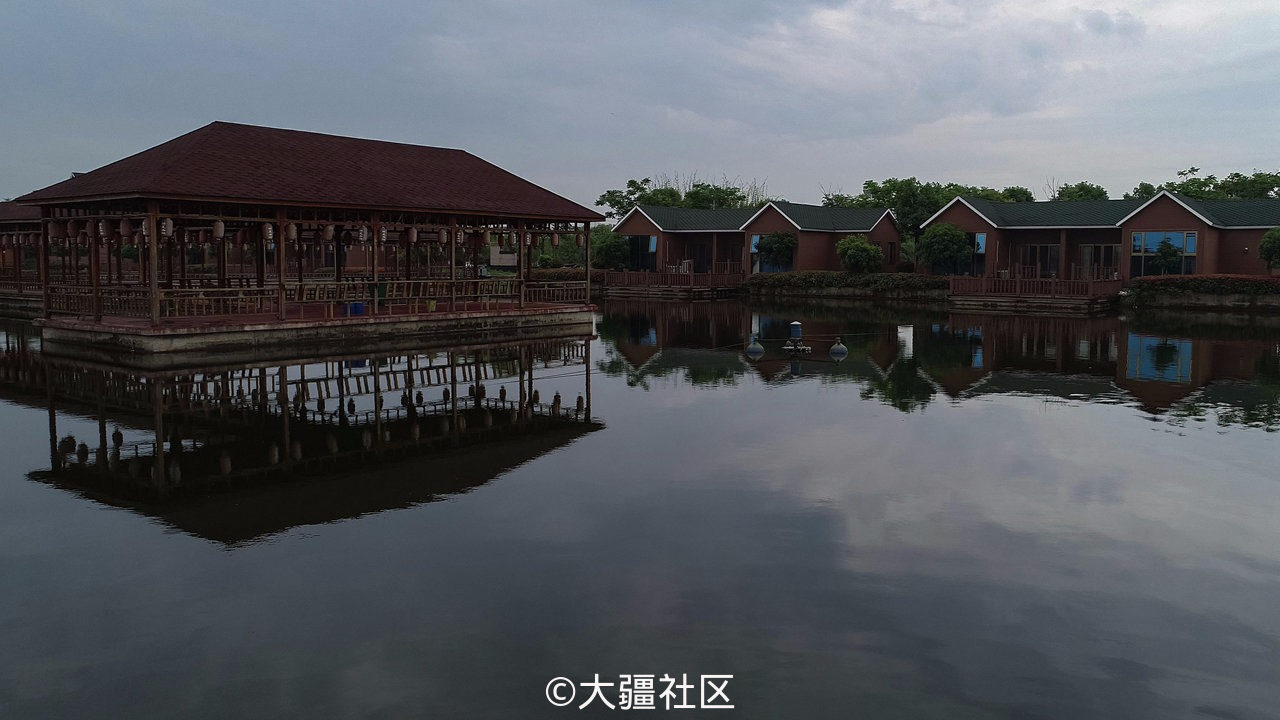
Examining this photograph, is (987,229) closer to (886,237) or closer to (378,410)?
(886,237)

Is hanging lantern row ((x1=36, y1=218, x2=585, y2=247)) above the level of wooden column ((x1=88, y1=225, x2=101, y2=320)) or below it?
above

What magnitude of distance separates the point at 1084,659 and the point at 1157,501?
195 inches

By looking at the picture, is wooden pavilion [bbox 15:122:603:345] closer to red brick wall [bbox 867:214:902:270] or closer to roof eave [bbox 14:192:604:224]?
roof eave [bbox 14:192:604:224]

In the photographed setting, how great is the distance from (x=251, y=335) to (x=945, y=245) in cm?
3604

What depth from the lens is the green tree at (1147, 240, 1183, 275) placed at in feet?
154

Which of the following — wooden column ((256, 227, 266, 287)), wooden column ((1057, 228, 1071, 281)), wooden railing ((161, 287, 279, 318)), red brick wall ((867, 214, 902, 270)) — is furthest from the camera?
red brick wall ((867, 214, 902, 270))

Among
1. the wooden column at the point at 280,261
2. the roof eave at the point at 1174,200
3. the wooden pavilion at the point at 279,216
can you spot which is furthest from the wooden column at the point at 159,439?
the roof eave at the point at 1174,200

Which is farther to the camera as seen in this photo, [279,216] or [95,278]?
[279,216]

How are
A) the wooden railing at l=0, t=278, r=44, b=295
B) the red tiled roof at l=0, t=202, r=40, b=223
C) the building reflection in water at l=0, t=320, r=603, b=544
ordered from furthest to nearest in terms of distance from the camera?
the wooden railing at l=0, t=278, r=44, b=295 < the red tiled roof at l=0, t=202, r=40, b=223 < the building reflection in water at l=0, t=320, r=603, b=544

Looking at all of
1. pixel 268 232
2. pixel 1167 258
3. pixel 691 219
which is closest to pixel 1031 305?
pixel 1167 258

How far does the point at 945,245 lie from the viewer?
165 feet

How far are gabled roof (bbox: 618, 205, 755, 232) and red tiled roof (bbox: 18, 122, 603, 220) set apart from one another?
2509 centimetres

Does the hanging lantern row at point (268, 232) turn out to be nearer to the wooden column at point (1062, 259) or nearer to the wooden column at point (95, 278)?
the wooden column at point (95, 278)

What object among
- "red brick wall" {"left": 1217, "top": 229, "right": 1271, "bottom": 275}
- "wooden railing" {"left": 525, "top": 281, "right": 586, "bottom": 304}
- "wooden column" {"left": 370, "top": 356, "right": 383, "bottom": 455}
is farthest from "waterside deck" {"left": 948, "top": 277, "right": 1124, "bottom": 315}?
"wooden column" {"left": 370, "top": 356, "right": 383, "bottom": 455}
